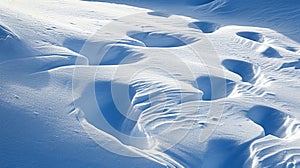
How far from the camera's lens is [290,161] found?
7.45ft

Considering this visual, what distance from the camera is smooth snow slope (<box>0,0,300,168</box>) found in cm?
219

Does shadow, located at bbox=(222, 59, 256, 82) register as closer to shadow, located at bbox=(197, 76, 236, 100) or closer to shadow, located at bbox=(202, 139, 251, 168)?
shadow, located at bbox=(197, 76, 236, 100)

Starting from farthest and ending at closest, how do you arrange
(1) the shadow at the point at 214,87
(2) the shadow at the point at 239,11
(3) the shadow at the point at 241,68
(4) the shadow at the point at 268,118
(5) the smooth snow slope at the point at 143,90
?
(2) the shadow at the point at 239,11
(3) the shadow at the point at 241,68
(1) the shadow at the point at 214,87
(4) the shadow at the point at 268,118
(5) the smooth snow slope at the point at 143,90

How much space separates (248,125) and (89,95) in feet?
3.00

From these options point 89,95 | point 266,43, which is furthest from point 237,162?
point 266,43

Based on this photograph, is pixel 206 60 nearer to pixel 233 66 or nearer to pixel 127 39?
pixel 233 66

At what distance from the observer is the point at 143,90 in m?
2.76

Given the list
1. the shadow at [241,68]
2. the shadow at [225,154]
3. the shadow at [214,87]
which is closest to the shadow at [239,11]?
the shadow at [241,68]

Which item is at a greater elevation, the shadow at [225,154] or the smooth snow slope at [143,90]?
the smooth snow slope at [143,90]

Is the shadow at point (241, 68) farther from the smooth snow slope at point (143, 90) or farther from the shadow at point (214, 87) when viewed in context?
the shadow at point (214, 87)

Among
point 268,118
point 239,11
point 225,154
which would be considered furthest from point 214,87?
point 239,11

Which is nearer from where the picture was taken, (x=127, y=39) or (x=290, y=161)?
(x=290, y=161)

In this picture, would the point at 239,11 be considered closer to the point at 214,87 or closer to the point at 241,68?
the point at 241,68

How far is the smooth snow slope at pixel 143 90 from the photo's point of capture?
219 cm
